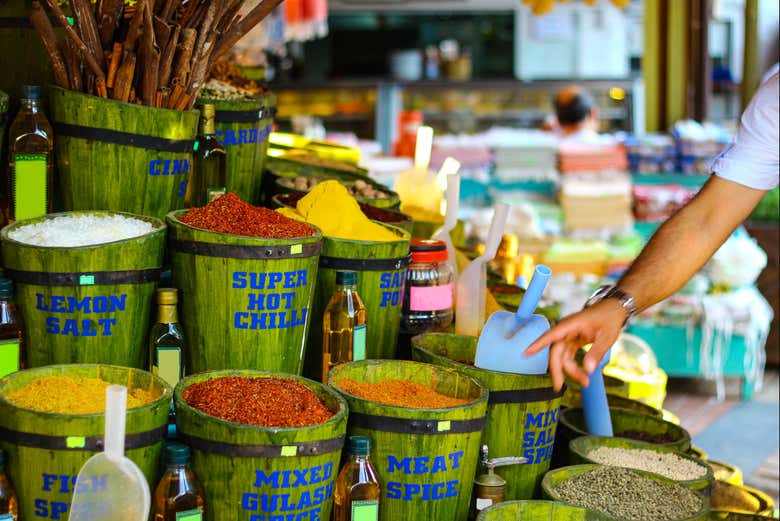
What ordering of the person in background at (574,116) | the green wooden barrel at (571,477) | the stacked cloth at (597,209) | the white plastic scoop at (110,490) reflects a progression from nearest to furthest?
the white plastic scoop at (110,490) → the green wooden barrel at (571,477) → the stacked cloth at (597,209) → the person in background at (574,116)

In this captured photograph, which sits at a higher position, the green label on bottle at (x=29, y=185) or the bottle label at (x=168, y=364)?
the green label on bottle at (x=29, y=185)

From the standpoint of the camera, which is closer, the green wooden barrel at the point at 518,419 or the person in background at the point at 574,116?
the green wooden barrel at the point at 518,419

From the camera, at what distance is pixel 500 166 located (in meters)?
6.78

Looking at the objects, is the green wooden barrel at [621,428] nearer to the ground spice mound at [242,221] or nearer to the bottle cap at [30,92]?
Result: the ground spice mound at [242,221]

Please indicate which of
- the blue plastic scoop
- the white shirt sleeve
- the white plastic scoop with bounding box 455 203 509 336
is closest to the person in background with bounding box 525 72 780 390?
the white shirt sleeve

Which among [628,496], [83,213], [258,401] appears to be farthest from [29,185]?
[628,496]

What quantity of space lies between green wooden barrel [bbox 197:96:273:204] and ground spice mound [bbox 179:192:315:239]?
43 centimetres

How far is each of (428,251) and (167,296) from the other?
0.62m

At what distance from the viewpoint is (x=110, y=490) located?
1.33m

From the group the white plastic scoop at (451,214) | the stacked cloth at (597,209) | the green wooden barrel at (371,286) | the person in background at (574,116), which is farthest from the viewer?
the person in background at (574,116)

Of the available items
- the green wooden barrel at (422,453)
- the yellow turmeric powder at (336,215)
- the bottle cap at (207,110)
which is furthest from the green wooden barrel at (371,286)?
the bottle cap at (207,110)

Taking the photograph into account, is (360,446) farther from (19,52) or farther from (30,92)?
(19,52)

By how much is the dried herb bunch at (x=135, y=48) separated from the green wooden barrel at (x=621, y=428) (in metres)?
1.01

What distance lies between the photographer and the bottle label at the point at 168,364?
1753 millimetres
